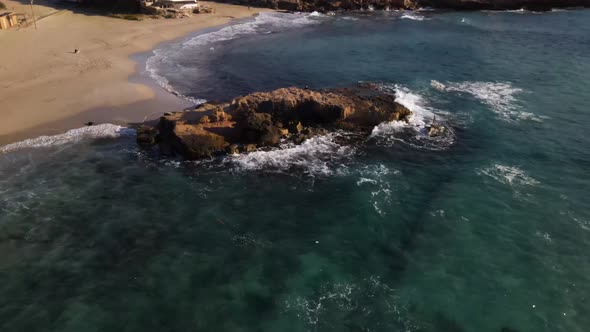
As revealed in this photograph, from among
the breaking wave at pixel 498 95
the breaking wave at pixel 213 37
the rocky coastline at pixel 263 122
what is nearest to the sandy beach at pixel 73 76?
the breaking wave at pixel 213 37

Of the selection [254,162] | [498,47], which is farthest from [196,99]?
[498,47]

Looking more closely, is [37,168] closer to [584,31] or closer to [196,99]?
[196,99]

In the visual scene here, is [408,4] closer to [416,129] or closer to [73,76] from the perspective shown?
[416,129]

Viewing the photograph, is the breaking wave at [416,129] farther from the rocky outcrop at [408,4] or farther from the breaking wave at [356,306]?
the rocky outcrop at [408,4]

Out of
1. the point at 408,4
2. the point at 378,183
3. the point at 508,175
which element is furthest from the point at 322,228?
the point at 408,4

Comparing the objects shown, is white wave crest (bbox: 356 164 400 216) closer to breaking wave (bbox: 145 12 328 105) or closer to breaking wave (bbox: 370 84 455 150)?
breaking wave (bbox: 370 84 455 150)

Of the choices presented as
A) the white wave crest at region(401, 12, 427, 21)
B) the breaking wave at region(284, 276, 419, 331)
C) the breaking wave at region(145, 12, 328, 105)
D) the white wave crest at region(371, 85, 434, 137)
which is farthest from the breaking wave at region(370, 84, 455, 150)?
the white wave crest at region(401, 12, 427, 21)

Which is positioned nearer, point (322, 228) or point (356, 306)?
point (356, 306)
